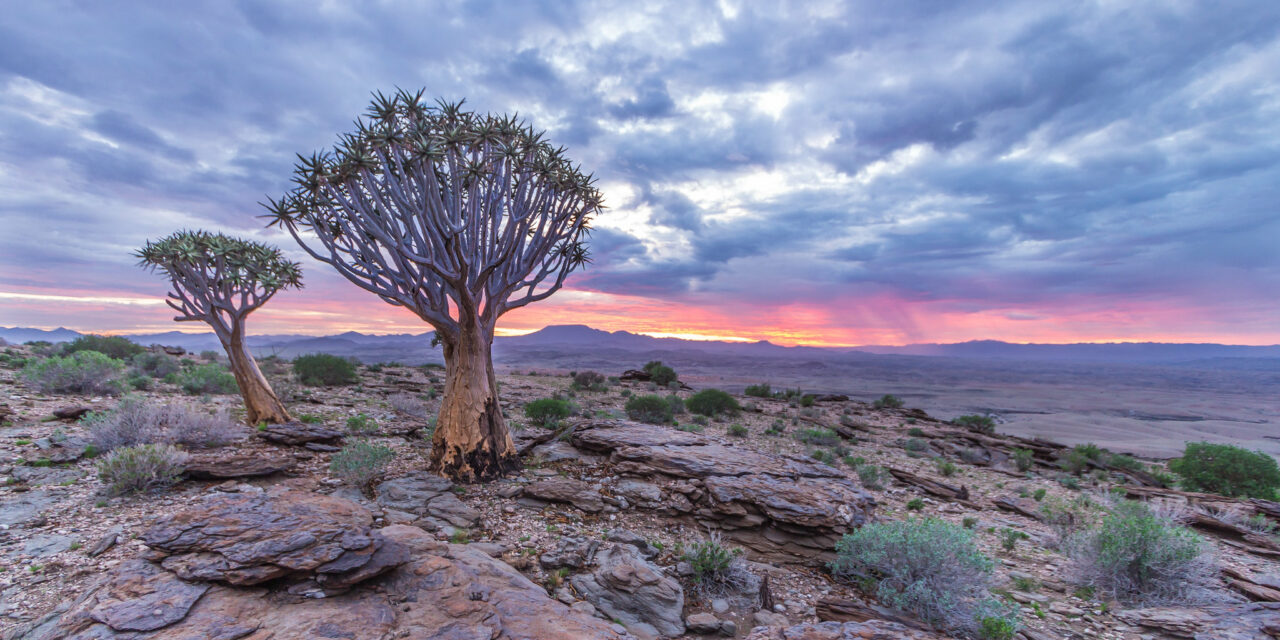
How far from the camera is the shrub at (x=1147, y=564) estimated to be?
6547mm

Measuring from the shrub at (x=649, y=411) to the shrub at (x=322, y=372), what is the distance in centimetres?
1420

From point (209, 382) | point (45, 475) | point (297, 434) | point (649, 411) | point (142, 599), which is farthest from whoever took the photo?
point (649, 411)

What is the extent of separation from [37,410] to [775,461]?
18.3m

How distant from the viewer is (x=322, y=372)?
71.9 ft

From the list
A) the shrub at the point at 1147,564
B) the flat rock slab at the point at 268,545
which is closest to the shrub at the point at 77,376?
the flat rock slab at the point at 268,545

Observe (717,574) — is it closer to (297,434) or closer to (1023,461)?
(297,434)

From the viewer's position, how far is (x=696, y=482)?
877 centimetres

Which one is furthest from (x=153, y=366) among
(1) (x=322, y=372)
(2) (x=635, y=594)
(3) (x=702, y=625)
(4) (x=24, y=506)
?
(3) (x=702, y=625)

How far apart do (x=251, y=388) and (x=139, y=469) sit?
16.3 feet

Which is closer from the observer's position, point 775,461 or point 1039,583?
point 1039,583

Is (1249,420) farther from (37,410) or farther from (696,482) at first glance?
(37,410)

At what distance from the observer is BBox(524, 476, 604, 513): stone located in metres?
8.21

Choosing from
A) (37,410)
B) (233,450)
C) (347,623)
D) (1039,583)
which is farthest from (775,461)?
(37,410)

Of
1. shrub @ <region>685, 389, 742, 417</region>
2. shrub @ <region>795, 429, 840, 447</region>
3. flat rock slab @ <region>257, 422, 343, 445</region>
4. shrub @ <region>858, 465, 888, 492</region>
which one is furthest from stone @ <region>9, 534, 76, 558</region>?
shrub @ <region>685, 389, 742, 417</region>
